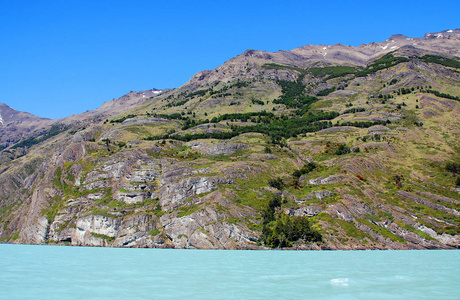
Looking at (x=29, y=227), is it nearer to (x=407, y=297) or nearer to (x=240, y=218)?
(x=240, y=218)

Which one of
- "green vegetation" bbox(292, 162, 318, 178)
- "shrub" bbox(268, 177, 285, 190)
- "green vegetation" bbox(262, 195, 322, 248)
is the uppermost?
"green vegetation" bbox(292, 162, 318, 178)

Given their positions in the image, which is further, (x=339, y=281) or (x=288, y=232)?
(x=288, y=232)

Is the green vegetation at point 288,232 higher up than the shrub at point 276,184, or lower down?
lower down

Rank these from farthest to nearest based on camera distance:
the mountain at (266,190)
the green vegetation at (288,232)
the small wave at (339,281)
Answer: the mountain at (266,190) < the green vegetation at (288,232) < the small wave at (339,281)

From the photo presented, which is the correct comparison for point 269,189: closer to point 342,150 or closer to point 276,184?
point 276,184

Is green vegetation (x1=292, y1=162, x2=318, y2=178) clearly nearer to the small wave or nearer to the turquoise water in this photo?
the turquoise water

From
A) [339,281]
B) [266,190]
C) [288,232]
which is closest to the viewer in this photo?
[339,281]

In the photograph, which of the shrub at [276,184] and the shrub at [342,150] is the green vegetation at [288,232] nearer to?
the shrub at [276,184]

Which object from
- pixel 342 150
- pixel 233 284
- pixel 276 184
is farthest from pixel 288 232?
pixel 233 284

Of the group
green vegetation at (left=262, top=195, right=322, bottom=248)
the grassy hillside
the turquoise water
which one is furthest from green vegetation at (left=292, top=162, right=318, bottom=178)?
the turquoise water

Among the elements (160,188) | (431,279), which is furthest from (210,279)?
(160,188)

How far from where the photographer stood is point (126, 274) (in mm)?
42219

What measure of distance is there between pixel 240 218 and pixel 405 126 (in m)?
104

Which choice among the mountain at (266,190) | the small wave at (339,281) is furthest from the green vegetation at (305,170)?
the small wave at (339,281)
